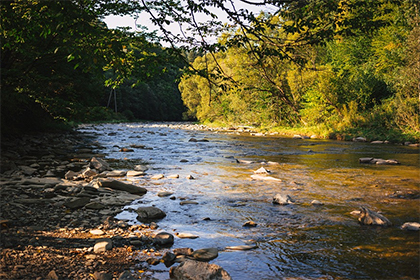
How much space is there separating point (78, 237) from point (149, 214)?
1.40 meters

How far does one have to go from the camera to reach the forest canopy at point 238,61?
165 inches

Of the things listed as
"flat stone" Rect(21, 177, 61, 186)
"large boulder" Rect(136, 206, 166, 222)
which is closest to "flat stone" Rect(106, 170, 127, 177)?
"flat stone" Rect(21, 177, 61, 186)

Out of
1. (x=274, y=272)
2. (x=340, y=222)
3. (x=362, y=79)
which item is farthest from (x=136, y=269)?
(x=362, y=79)

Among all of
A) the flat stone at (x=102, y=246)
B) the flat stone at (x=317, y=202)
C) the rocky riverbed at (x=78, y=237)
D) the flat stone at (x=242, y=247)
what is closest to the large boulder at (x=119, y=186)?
the rocky riverbed at (x=78, y=237)

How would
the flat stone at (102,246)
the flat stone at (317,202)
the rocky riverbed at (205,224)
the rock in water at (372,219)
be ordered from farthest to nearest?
the flat stone at (317,202) < the rock in water at (372,219) < the flat stone at (102,246) < the rocky riverbed at (205,224)

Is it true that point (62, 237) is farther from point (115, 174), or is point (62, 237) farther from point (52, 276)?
point (115, 174)

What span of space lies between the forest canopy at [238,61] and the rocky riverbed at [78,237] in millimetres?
2016

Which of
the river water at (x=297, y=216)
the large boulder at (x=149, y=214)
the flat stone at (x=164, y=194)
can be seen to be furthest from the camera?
the flat stone at (x=164, y=194)

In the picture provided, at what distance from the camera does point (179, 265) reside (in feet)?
11.9

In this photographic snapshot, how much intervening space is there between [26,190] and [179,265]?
479 cm

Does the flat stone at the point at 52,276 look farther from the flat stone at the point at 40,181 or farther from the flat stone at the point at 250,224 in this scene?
the flat stone at the point at 40,181

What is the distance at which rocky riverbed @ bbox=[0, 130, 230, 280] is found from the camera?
353 cm

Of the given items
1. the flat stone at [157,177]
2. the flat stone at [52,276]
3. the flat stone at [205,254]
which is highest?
the flat stone at [52,276]

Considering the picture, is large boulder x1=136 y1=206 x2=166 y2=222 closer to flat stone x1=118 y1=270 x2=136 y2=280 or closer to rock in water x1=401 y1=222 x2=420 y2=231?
flat stone x1=118 y1=270 x2=136 y2=280
